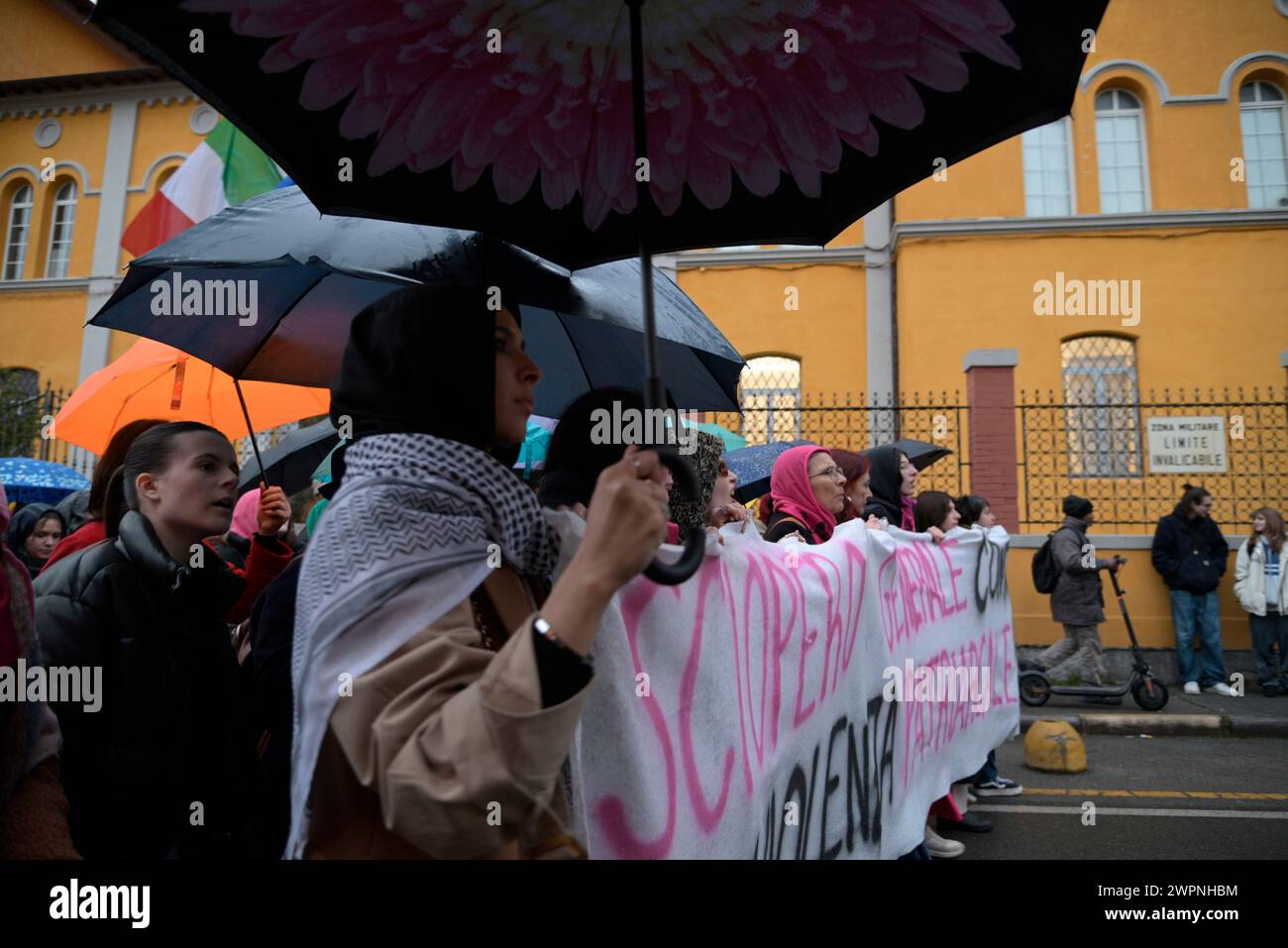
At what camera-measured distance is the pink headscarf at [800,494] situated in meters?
4.78

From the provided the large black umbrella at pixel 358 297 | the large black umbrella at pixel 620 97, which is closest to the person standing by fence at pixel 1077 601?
the large black umbrella at pixel 358 297

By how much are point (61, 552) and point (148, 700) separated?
1168mm

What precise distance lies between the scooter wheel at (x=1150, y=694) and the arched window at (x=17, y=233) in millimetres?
24500

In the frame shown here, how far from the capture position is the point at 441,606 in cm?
140

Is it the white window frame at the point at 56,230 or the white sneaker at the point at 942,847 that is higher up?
the white window frame at the point at 56,230

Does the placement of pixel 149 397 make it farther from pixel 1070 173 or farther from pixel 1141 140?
pixel 1141 140

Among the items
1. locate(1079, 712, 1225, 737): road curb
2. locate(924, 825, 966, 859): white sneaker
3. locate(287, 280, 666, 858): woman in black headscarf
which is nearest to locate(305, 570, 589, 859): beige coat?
locate(287, 280, 666, 858): woman in black headscarf

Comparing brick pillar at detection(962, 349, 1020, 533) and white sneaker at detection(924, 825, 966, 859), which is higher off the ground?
brick pillar at detection(962, 349, 1020, 533)

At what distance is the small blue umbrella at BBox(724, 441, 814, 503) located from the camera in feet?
23.8

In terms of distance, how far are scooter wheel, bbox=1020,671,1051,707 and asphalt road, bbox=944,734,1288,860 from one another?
1.28m

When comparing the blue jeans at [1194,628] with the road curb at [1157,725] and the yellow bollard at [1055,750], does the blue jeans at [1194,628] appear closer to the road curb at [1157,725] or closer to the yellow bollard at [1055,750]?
the road curb at [1157,725]

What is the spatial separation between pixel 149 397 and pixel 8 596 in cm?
341

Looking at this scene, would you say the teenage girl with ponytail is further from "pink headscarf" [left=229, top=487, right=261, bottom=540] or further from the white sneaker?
the white sneaker

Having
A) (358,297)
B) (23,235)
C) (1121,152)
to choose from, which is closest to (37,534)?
(358,297)
